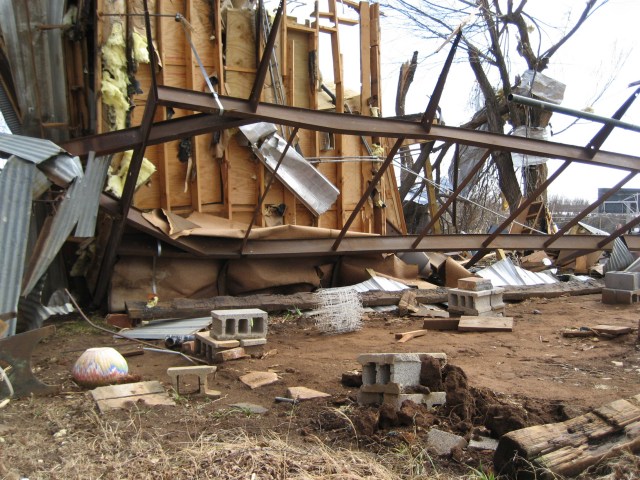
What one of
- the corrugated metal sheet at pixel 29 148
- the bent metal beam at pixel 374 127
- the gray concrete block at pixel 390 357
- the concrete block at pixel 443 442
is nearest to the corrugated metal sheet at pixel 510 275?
the bent metal beam at pixel 374 127

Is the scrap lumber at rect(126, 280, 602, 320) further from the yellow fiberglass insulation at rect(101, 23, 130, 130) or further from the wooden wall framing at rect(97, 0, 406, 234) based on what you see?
the yellow fiberglass insulation at rect(101, 23, 130, 130)

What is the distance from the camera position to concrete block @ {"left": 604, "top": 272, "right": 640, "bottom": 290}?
9742 millimetres

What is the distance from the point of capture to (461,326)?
8.05m

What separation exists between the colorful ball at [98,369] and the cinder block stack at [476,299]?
4.98 meters

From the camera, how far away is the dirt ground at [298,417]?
141 inches

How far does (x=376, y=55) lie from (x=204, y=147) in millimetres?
3812

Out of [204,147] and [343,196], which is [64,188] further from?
[343,196]

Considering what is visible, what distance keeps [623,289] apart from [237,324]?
6.37 metres

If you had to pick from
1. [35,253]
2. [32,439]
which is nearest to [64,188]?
[35,253]

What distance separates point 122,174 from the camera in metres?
Result: 8.48

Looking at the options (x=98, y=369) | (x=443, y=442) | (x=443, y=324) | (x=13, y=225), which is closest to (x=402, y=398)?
(x=443, y=442)

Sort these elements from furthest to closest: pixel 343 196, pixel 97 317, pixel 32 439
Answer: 1. pixel 343 196
2. pixel 97 317
3. pixel 32 439

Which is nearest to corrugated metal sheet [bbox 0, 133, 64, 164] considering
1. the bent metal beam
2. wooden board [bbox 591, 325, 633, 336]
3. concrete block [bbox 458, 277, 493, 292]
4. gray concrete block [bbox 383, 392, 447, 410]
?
the bent metal beam

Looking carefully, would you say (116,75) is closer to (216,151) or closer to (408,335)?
(216,151)
